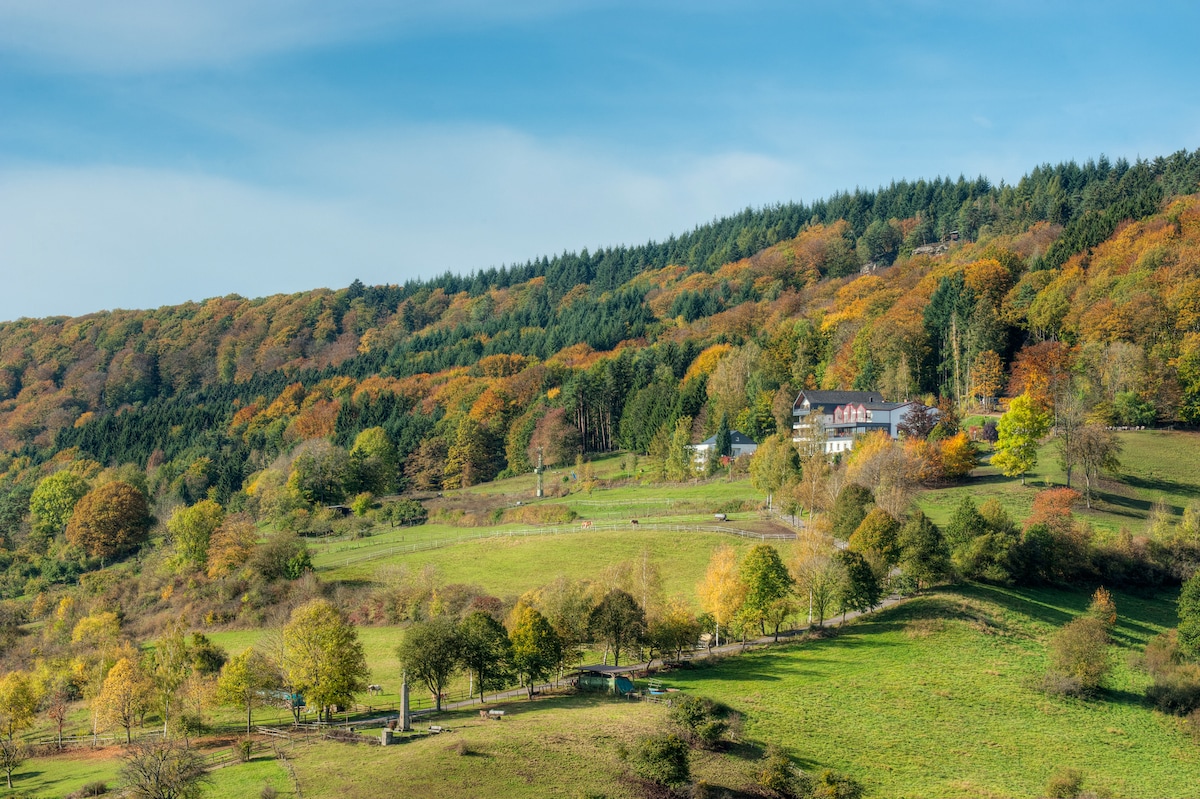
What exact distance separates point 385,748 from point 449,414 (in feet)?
360

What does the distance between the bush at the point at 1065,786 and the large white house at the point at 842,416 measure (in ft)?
188

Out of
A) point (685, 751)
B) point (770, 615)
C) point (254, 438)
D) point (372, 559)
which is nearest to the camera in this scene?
point (685, 751)

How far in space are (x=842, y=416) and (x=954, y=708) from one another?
60.7 metres

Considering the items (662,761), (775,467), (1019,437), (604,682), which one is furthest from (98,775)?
(1019,437)

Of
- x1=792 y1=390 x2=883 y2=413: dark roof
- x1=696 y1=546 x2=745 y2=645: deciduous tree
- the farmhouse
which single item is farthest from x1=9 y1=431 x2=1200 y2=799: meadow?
the farmhouse

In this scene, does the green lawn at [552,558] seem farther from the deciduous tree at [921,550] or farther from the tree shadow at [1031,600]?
the tree shadow at [1031,600]

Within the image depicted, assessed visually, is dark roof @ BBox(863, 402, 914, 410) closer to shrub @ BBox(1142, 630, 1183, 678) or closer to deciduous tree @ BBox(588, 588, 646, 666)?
shrub @ BBox(1142, 630, 1183, 678)

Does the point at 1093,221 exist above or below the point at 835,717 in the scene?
above

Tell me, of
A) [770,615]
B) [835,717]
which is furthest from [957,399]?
[835,717]

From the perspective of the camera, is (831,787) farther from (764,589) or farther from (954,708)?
(764,589)

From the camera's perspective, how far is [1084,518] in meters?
78.2

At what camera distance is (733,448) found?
116 m

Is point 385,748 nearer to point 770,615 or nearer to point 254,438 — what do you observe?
point 770,615

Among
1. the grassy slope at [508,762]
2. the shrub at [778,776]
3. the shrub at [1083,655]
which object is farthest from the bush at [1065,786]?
the grassy slope at [508,762]
